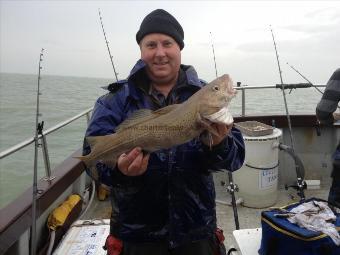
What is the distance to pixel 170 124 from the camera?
2162mm

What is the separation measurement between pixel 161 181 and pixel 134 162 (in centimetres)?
29

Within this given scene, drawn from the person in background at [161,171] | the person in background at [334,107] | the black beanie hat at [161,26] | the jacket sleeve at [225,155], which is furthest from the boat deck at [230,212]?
the black beanie hat at [161,26]

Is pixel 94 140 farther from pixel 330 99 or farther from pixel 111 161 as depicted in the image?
pixel 330 99

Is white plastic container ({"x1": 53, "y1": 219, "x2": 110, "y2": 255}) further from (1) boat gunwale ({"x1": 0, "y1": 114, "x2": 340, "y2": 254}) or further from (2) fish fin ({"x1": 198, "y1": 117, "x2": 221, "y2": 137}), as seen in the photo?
(2) fish fin ({"x1": 198, "y1": 117, "x2": 221, "y2": 137})

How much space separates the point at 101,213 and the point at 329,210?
3.40m

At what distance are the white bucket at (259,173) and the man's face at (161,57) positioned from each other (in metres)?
3.19

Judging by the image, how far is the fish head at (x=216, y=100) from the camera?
2.10m

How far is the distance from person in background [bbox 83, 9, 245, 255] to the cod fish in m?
0.11

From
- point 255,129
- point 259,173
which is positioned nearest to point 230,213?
point 259,173

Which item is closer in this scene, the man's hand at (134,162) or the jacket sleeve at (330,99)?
the man's hand at (134,162)

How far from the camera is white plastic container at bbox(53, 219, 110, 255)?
12.0 feet

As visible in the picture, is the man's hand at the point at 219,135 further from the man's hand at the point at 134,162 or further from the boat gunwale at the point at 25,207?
the boat gunwale at the point at 25,207

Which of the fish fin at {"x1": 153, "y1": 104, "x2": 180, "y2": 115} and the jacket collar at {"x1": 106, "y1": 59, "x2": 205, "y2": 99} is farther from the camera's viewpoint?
the jacket collar at {"x1": 106, "y1": 59, "x2": 205, "y2": 99}

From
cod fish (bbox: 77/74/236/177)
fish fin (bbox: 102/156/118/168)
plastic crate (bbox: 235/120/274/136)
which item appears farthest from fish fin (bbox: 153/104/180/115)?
plastic crate (bbox: 235/120/274/136)
